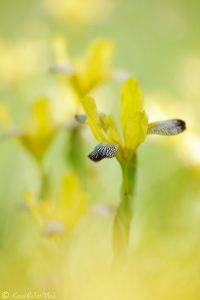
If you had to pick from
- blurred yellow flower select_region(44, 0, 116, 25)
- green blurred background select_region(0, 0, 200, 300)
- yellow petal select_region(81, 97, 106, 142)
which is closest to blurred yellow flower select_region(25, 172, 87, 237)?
green blurred background select_region(0, 0, 200, 300)

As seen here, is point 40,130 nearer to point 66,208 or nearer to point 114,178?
point 66,208

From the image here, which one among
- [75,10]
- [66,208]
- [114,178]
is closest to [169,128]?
[66,208]

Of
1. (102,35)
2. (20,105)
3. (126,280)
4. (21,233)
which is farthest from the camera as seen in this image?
(102,35)

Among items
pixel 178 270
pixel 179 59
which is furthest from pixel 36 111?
pixel 179 59

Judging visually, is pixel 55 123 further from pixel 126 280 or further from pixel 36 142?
pixel 126 280

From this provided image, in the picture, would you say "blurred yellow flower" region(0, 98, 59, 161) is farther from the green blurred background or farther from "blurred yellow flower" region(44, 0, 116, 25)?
"blurred yellow flower" region(44, 0, 116, 25)

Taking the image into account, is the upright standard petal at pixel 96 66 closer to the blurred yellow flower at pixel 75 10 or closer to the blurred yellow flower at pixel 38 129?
the blurred yellow flower at pixel 38 129
